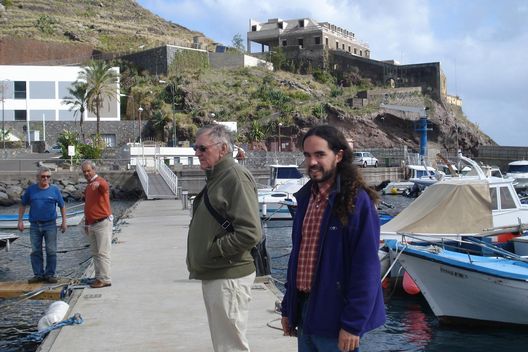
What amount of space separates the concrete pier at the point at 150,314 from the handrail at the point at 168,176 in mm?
24478

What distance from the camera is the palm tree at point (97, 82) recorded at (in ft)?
214

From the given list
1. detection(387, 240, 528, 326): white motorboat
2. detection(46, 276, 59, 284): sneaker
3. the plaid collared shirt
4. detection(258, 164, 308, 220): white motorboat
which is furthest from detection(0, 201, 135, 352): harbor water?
detection(258, 164, 308, 220): white motorboat

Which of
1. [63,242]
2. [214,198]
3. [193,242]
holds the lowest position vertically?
[63,242]

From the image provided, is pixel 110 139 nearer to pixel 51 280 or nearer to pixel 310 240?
pixel 51 280

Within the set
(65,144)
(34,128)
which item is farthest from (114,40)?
(65,144)

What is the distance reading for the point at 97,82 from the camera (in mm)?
65125

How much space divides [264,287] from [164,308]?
6.28 ft

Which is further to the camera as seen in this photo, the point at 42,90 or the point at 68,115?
the point at 68,115

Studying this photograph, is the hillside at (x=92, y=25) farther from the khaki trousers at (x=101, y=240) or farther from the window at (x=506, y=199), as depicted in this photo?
the khaki trousers at (x=101, y=240)

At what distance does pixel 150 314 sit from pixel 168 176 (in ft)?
114

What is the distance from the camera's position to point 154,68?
272ft

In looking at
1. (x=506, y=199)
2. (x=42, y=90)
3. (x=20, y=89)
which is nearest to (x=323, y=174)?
(x=506, y=199)

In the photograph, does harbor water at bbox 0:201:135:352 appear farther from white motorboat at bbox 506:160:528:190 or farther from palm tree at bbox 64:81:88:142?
palm tree at bbox 64:81:88:142

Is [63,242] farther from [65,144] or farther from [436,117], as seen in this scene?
[436,117]
